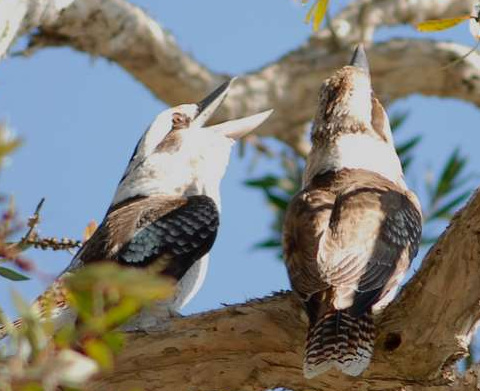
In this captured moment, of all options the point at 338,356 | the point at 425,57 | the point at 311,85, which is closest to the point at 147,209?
the point at 338,356

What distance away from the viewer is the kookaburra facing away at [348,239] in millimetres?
3273

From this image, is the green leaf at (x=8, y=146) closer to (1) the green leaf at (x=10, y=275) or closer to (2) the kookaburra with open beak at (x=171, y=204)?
(1) the green leaf at (x=10, y=275)

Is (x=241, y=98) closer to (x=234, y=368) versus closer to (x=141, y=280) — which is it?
(x=234, y=368)

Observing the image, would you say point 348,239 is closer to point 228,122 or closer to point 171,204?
point 171,204

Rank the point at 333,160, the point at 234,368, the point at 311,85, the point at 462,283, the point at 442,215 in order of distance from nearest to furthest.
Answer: the point at 462,283, the point at 234,368, the point at 333,160, the point at 442,215, the point at 311,85

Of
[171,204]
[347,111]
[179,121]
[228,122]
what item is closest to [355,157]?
[347,111]

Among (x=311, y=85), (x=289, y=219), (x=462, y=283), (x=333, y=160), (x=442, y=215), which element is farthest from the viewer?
(x=311, y=85)

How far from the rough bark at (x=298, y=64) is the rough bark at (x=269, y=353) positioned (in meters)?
2.90

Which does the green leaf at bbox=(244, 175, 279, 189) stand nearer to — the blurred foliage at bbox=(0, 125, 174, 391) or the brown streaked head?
the brown streaked head

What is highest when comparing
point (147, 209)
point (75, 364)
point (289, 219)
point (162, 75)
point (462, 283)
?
point (162, 75)

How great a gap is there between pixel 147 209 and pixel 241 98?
2.51m

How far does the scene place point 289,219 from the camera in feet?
12.4

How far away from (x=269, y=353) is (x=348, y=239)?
419mm

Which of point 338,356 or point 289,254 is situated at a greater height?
point 289,254
